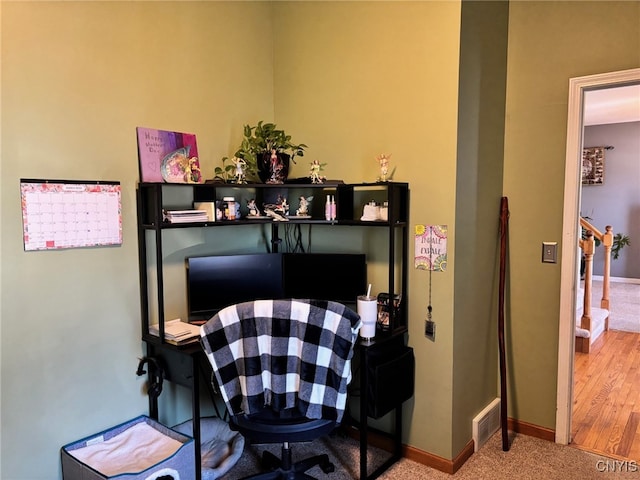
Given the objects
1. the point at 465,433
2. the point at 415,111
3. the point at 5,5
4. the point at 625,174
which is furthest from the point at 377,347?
the point at 625,174

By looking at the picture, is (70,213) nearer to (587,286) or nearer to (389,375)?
(389,375)

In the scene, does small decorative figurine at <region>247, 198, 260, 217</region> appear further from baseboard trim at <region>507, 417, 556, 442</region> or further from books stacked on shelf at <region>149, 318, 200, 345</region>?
baseboard trim at <region>507, 417, 556, 442</region>

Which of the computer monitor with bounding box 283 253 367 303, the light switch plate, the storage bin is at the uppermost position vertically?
the light switch plate

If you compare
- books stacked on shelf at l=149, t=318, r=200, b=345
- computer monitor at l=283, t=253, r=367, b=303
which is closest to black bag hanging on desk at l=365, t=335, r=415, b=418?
computer monitor at l=283, t=253, r=367, b=303

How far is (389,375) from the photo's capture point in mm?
2262

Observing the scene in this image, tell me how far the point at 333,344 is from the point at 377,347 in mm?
478

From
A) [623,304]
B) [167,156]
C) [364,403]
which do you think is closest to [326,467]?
[364,403]

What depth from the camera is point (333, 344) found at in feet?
6.09

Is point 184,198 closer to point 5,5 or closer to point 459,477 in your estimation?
point 5,5

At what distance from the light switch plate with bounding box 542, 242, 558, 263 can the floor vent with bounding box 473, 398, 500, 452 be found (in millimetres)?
920

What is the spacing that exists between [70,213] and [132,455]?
3.65ft

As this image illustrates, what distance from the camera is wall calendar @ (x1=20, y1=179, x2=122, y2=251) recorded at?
1886 mm

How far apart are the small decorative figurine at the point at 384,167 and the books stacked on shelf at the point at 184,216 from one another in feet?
3.07

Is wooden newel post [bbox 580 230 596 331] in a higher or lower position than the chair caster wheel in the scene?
higher
